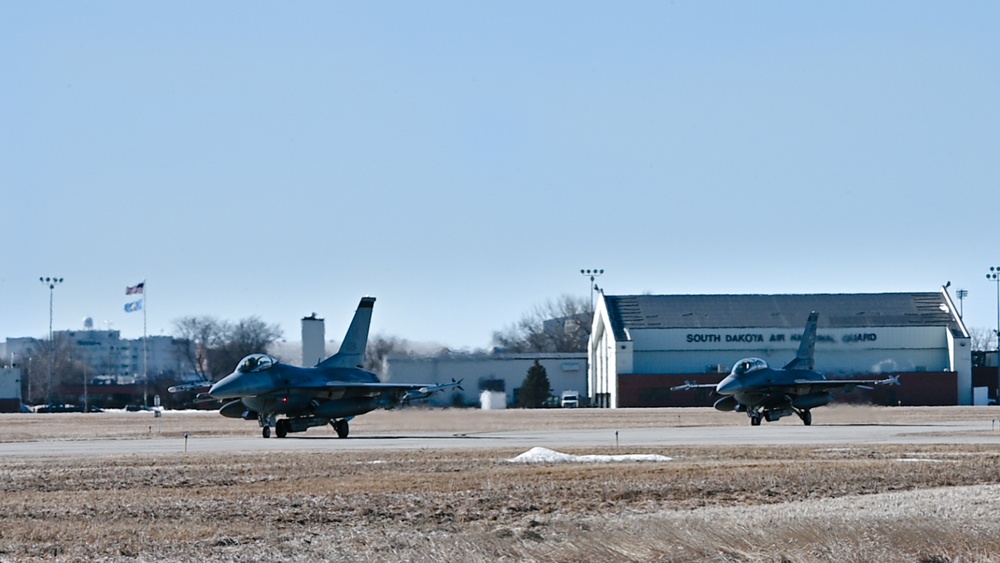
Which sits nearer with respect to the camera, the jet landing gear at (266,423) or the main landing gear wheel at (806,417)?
the jet landing gear at (266,423)

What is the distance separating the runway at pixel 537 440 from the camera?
39.4 metres

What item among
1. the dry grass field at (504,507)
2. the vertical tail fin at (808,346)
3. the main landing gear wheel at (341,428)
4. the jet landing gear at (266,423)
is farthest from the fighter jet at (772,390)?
the dry grass field at (504,507)

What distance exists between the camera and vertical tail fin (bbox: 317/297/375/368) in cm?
5072

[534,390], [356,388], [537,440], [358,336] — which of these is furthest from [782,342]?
[537,440]

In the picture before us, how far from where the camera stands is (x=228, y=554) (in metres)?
16.3

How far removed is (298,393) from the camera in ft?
155

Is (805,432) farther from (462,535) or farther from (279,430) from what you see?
(462,535)

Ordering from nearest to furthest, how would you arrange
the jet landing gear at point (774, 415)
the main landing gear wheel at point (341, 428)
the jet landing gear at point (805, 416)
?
1. the main landing gear wheel at point (341, 428)
2. the jet landing gear at point (805, 416)
3. the jet landing gear at point (774, 415)

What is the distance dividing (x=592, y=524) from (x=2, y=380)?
10242 cm

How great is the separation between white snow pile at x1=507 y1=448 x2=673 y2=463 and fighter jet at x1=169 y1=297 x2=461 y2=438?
612 inches

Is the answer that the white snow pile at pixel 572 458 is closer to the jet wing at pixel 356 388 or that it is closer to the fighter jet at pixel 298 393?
the fighter jet at pixel 298 393

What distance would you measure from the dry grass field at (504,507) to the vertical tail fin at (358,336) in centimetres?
1518

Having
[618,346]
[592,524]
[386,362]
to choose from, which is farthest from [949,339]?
[592,524]

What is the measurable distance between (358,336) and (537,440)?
1098 cm
